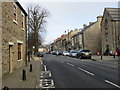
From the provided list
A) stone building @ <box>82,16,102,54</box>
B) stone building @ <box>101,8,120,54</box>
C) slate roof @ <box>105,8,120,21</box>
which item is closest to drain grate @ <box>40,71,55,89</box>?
stone building @ <box>101,8,120,54</box>

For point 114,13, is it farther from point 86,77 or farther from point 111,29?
point 86,77

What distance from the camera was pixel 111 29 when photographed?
3941cm

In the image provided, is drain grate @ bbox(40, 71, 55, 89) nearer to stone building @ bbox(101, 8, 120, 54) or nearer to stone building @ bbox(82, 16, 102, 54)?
stone building @ bbox(101, 8, 120, 54)

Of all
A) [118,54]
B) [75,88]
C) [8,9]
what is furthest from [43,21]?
[75,88]

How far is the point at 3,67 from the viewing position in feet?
35.2

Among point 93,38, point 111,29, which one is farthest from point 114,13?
point 93,38

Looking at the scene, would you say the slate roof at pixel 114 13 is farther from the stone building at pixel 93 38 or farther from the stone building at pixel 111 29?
the stone building at pixel 93 38

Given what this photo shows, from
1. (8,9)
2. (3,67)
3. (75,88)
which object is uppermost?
(8,9)

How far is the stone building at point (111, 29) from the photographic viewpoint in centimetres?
3844

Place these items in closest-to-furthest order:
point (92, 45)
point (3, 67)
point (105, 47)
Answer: point (3, 67), point (105, 47), point (92, 45)

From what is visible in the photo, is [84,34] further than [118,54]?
Yes

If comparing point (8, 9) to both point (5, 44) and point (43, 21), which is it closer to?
point (5, 44)

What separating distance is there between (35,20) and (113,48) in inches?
830

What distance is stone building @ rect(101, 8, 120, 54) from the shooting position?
38.4 meters
